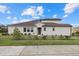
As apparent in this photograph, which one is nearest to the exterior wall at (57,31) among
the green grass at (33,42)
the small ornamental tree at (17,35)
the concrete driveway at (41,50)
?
the green grass at (33,42)

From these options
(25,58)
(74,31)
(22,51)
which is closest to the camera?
(25,58)

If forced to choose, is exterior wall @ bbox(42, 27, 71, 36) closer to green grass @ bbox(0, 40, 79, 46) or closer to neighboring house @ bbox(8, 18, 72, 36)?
neighboring house @ bbox(8, 18, 72, 36)

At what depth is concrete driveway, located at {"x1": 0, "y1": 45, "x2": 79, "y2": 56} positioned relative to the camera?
842cm

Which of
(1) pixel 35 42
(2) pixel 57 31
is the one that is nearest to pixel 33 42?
(1) pixel 35 42

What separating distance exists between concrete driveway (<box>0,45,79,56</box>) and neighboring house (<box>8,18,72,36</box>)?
0.59 meters

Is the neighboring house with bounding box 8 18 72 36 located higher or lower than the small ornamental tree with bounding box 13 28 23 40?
higher

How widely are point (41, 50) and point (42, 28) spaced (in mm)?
932

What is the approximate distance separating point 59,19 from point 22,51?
78.3 inches

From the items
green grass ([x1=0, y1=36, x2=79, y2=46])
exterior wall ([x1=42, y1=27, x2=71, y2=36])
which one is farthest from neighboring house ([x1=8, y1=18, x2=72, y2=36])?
green grass ([x1=0, y1=36, x2=79, y2=46])

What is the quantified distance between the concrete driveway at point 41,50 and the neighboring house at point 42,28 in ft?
1.92

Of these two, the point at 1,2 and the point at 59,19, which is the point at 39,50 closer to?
the point at 59,19

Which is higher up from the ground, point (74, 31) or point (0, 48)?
point (74, 31)

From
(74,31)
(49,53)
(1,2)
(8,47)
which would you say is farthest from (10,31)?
(74,31)

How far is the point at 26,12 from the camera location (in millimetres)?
9047
